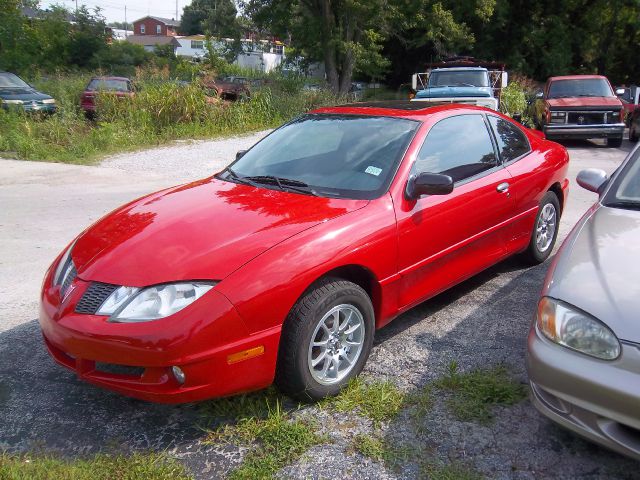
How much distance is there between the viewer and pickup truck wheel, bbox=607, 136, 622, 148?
48.0 ft

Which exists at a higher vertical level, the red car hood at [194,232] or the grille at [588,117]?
the grille at [588,117]

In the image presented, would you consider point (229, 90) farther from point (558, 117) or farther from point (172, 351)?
point (172, 351)

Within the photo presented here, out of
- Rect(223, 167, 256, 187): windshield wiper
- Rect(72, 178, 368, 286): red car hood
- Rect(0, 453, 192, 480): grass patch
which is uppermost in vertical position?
Rect(223, 167, 256, 187): windshield wiper

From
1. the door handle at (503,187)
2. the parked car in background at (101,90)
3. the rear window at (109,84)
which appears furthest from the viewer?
the rear window at (109,84)

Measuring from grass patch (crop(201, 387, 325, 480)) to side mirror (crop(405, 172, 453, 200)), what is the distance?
148 centimetres

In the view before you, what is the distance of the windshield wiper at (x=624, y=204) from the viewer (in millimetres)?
3379

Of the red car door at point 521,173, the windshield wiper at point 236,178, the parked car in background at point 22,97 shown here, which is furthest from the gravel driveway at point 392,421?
the parked car in background at point 22,97

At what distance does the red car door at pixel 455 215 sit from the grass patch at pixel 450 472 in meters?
1.17

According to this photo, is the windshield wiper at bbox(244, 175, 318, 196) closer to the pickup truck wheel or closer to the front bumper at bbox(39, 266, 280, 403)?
the front bumper at bbox(39, 266, 280, 403)

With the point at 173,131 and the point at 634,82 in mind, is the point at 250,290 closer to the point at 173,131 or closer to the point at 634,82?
the point at 173,131

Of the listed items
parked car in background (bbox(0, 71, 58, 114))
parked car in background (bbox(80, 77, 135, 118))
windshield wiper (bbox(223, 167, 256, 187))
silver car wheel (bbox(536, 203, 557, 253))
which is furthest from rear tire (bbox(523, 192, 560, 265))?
parked car in background (bbox(0, 71, 58, 114))

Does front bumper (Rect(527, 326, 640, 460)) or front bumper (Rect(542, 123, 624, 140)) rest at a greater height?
front bumper (Rect(542, 123, 624, 140))

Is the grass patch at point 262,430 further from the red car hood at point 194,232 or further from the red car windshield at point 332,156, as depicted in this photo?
the red car windshield at point 332,156

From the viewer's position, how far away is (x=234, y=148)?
13.6 metres
